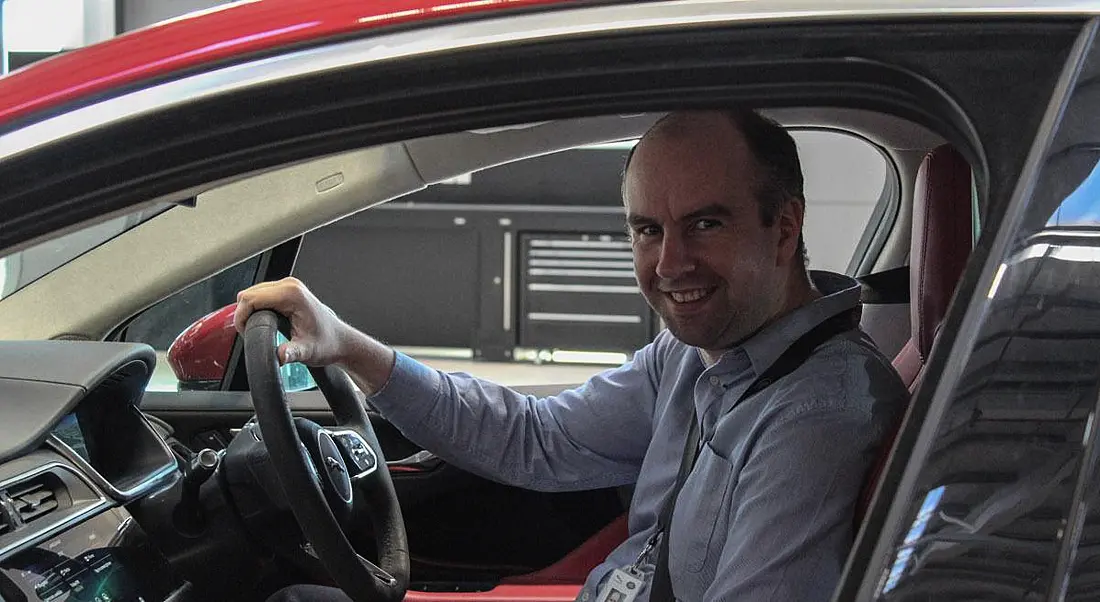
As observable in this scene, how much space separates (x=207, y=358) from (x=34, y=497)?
46.0 inches

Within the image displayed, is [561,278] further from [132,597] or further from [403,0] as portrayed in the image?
[403,0]

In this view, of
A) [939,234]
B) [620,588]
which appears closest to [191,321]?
[620,588]

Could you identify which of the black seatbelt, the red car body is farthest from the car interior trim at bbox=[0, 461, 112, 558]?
the black seatbelt

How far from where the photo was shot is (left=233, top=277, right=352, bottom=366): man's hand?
1467 mm

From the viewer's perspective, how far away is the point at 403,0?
2.88 ft

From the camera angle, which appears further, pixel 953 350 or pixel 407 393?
pixel 407 393

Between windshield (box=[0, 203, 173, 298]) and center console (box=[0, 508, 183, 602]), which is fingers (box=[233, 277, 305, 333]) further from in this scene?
windshield (box=[0, 203, 173, 298])

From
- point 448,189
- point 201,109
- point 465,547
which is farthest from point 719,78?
point 448,189

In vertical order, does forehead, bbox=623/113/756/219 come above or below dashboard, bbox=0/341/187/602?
above

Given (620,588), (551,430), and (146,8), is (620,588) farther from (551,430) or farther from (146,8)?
(146,8)

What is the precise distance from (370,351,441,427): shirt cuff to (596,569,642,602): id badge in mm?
406

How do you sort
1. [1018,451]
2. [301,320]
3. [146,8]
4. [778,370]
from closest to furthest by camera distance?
1. [1018,451]
2. [778,370]
3. [301,320]
4. [146,8]

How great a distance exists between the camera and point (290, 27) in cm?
87

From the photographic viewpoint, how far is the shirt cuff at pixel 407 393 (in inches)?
66.3
